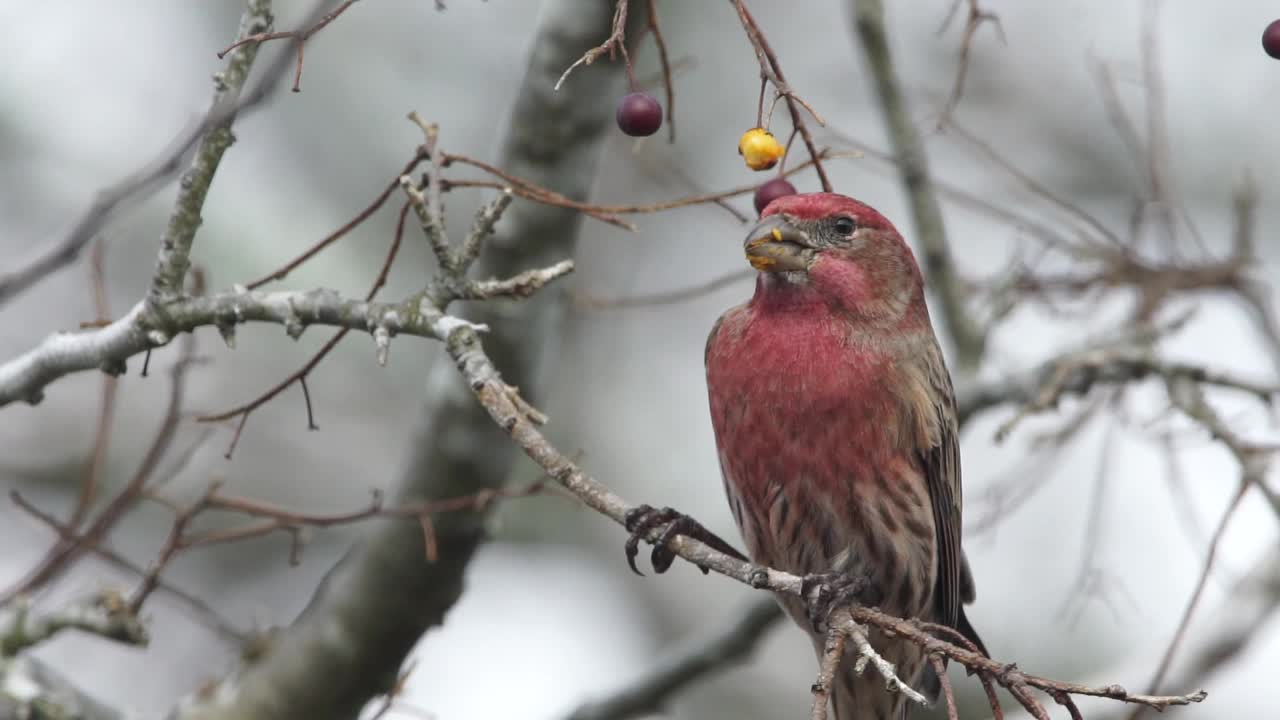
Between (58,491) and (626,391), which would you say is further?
(626,391)

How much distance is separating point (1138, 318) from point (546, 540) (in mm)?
6704

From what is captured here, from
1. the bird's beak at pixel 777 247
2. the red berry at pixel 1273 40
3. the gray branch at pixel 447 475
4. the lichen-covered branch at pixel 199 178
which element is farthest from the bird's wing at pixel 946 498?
the lichen-covered branch at pixel 199 178

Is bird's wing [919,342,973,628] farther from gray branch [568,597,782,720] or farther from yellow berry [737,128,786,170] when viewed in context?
yellow berry [737,128,786,170]

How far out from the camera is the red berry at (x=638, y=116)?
3422 millimetres

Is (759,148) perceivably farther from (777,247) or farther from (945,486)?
(945,486)

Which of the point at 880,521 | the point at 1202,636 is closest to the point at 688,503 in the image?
the point at 1202,636

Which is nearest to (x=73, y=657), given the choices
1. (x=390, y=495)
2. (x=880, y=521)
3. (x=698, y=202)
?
(x=390, y=495)

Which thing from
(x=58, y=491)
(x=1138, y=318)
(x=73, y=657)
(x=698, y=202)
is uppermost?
(x=58, y=491)

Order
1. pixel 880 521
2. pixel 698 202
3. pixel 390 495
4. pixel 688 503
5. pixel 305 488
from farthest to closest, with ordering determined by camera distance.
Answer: pixel 688 503 → pixel 305 488 → pixel 390 495 → pixel 880 521 → pixel 698 202

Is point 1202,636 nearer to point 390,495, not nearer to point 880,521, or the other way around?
point 880,521

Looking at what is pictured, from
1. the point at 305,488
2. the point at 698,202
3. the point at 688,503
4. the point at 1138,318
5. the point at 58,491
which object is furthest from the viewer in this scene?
the point at 688,503

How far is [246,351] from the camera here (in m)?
11.2

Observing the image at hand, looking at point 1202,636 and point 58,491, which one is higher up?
point 58,491

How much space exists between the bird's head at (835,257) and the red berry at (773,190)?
0.43 ft
